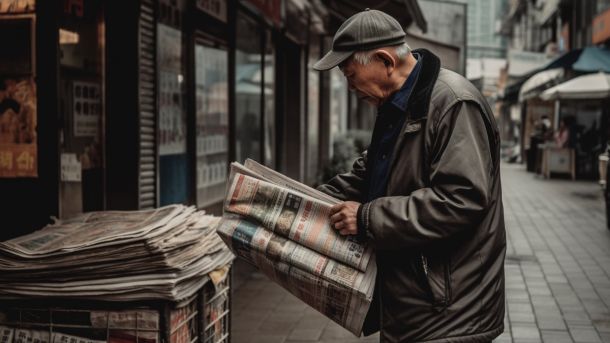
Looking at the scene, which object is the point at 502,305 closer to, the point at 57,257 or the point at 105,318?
the point at 105,318

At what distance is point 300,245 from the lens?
264 centimetres

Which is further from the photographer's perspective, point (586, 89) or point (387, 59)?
point (586, 89)

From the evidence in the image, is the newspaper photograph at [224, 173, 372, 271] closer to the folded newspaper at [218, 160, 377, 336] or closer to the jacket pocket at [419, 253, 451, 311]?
the folded newspaper at [218, 160, 377, 336]

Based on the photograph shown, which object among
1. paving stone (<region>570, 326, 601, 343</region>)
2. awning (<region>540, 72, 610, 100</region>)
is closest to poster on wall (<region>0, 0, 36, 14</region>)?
paving stone (<region>570, 326, 601, 343</region>)

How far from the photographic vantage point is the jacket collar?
2.54 meters

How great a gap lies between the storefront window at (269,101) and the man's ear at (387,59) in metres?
8.46

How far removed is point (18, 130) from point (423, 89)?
10.4 feet

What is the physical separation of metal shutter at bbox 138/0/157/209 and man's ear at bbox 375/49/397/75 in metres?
3.74

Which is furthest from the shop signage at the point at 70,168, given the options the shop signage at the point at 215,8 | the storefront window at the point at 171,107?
the shop signage at the point at 215,8

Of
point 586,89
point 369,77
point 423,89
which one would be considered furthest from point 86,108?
point 586,89

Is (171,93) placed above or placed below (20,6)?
below

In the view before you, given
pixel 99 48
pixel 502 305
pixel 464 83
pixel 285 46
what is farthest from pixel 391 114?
→ pixel 285 46

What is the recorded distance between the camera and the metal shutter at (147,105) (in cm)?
608

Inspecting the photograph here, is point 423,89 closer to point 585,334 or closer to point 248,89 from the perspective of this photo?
point 585,334
